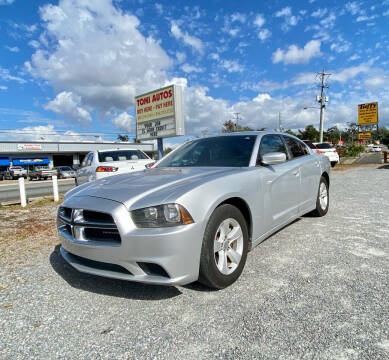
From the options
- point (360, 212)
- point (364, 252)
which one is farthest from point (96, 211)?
point (360, 212)

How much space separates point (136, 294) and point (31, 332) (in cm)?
84

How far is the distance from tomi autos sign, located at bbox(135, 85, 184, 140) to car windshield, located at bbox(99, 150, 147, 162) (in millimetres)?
5514

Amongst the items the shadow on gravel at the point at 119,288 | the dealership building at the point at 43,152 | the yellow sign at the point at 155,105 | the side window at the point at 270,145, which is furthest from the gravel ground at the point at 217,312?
the dealership building at the point at 43,152

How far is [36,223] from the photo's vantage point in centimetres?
586

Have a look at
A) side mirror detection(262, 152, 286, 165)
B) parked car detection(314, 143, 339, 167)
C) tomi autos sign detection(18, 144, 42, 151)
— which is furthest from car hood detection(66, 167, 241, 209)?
tomi autos sign detection(18, 144, 42, 151)

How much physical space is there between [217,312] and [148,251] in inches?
28.9

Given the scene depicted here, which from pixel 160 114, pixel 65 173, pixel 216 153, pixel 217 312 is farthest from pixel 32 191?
pixel 65 173

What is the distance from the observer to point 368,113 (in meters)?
34.3

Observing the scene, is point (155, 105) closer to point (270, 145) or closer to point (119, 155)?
point (119, 155)

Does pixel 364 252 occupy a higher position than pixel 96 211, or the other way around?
pixel 96 211

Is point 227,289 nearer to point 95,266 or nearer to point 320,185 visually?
point 95,266

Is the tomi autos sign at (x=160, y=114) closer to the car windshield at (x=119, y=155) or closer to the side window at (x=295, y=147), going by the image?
the car windshield at (x=119, y=155)

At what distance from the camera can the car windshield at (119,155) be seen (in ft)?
29.1

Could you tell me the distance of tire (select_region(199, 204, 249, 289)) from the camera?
2453mm
